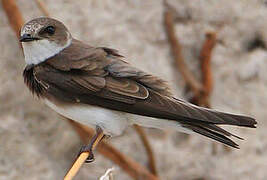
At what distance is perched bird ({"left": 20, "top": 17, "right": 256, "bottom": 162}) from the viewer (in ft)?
5.99

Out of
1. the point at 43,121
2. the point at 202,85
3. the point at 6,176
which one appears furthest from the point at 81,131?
the point at 202,85

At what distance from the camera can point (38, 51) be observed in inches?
74.5

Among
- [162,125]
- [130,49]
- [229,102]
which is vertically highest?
[162,125]

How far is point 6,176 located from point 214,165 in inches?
32.8

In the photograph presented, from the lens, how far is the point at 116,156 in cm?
256

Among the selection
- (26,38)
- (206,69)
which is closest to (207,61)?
(206,69)

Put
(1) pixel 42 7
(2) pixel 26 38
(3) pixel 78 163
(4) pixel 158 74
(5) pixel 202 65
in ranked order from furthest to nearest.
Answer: (5) pixel 202 65 < (4) pixel 158 74 < (1) pixel 42 7 < (2) pixel 26 38 < (3) pixel 78 163

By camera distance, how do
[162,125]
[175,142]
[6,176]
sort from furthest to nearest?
[175,142], [6,176], [162,125]

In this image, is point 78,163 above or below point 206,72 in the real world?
above

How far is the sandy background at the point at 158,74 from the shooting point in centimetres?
245

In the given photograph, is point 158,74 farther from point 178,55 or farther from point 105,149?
point 105,149

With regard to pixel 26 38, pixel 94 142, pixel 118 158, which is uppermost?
pixel 26 38

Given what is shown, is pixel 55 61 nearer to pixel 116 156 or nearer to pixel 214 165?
pixel 116 156

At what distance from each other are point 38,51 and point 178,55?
0.99 m
